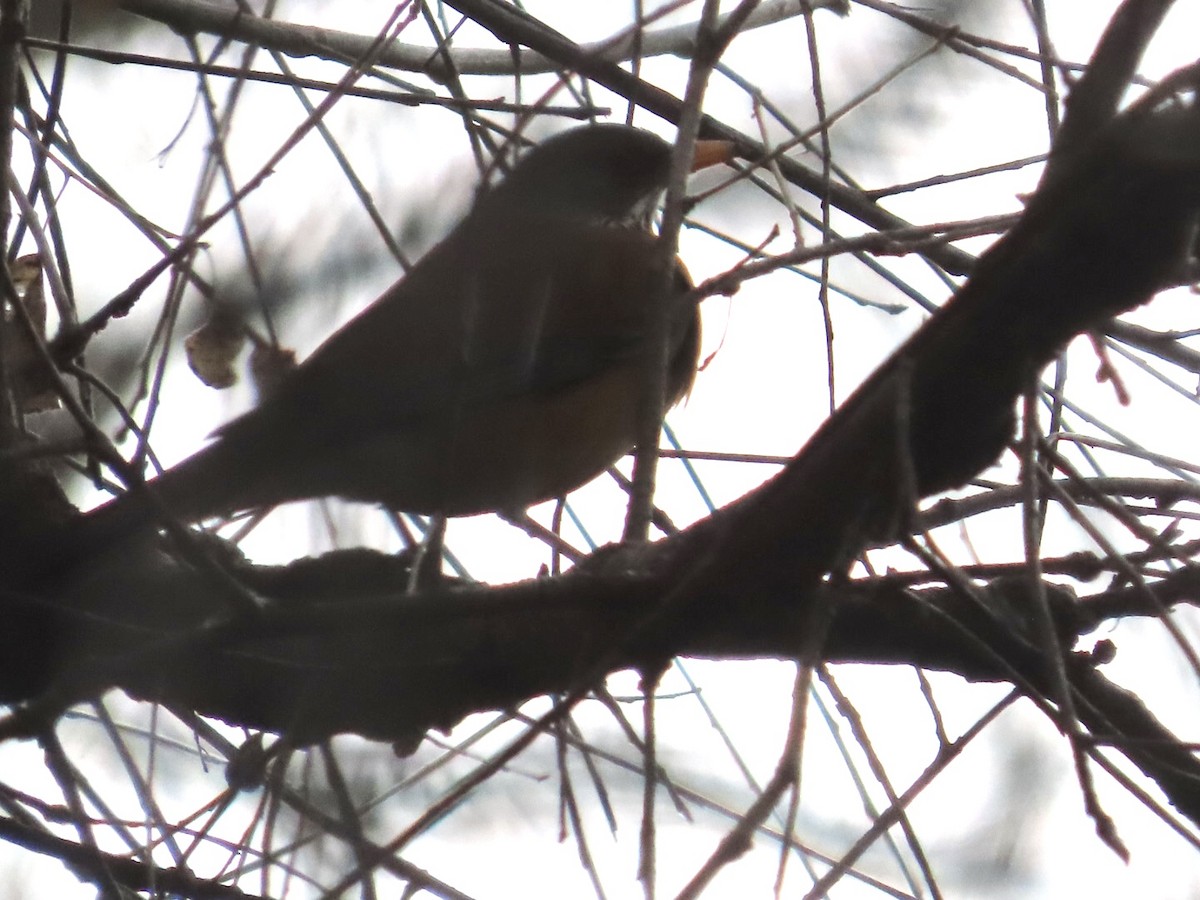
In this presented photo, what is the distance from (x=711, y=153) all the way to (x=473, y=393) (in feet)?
3.11

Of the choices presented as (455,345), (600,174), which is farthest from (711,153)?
(600,174)

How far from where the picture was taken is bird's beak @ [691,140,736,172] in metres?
3.72

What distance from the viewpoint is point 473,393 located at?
3.69 m

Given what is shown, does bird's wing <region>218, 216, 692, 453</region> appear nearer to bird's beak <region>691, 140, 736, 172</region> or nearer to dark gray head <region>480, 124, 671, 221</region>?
bird's beak <region>691, 140, 736, 172</region>

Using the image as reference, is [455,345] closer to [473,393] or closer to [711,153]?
[473,393]

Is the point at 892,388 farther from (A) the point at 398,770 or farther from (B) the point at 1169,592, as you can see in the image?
(A) the point at 398,770

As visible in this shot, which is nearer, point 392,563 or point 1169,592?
point 1169,592

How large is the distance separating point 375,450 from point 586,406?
0.62m

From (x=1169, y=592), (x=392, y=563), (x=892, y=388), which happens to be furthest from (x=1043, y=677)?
(x=392, y=563)

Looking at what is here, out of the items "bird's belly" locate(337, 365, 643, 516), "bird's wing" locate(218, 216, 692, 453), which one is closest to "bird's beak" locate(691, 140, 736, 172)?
"bird's wing" locate(218, 216, 692, 453)

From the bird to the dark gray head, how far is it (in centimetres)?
27

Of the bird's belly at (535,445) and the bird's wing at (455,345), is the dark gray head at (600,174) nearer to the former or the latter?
the bird's wing at (455,345)

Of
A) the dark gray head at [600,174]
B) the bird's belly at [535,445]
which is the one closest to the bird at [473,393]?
the bird's belly at [535,445]

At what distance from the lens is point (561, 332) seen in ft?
13.4
